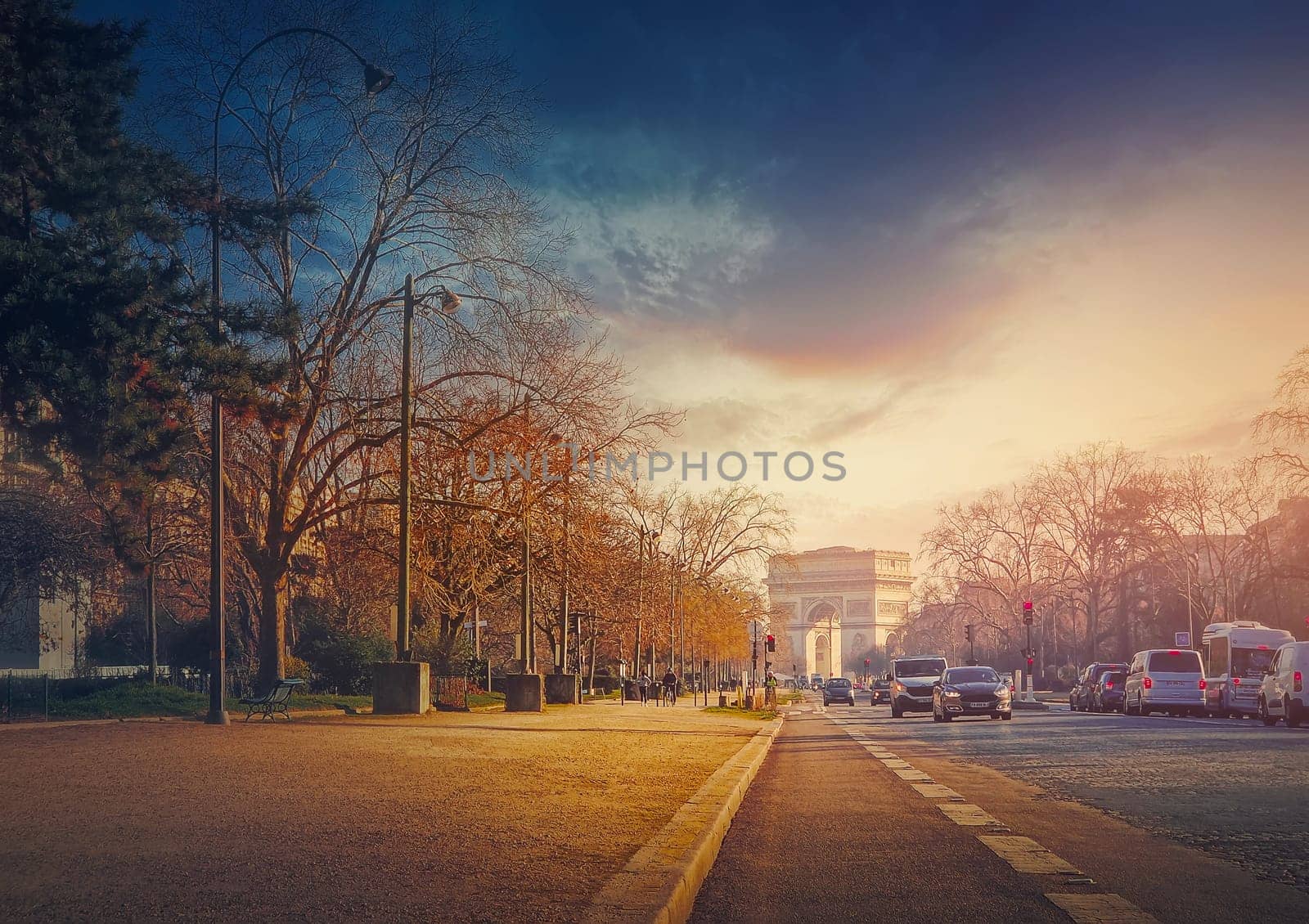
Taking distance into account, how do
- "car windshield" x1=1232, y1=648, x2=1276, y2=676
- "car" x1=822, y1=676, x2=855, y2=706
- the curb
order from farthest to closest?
"car" x1=822, y1=676, x2=855, y2=706 < "car windshield" x1=1232, y1=648, x2=1276, y2=676 < the curb

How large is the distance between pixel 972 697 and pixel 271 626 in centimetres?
1825

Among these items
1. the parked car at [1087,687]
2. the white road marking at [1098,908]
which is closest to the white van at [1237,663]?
the parked car at [1087,687]

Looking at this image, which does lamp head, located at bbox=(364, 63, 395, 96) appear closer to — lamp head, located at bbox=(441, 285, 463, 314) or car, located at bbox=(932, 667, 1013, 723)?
lamp head, located at bbox=(441, 285, 463, 314)

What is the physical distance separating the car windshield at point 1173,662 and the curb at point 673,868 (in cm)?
3187

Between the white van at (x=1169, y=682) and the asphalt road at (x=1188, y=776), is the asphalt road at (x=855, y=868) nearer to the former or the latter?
the asphalt road at (x=1188, y=776)

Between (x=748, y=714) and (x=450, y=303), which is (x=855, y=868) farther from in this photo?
(x=748, y=714)

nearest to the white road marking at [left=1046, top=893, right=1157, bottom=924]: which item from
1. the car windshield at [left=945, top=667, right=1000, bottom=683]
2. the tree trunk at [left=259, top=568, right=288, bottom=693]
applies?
the tree trunk at [left=259, top=568, right=288, bottom=693]

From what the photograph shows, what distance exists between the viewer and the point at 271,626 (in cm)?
2892

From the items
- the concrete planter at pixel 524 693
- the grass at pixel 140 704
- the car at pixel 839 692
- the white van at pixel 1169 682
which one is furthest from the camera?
the car at pixel 839 692

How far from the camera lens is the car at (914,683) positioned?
40281mm

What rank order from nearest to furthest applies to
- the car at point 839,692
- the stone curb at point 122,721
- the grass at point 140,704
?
the stone curb at point 122,721 < the grass at point 140,704 < the car at point 839,692

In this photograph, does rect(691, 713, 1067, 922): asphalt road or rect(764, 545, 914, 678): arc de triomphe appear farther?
rect(764, 545, 914, 678): arc de triomphe

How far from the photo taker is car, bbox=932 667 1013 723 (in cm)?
3344

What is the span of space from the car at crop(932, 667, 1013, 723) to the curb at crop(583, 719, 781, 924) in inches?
911
